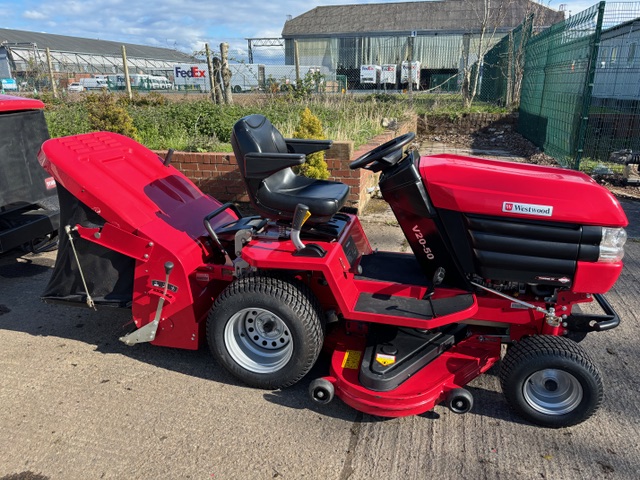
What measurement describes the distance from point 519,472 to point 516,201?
4.26 ft

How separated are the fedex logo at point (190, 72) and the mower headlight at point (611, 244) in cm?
2911

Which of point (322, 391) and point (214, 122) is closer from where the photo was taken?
point (322, 391)

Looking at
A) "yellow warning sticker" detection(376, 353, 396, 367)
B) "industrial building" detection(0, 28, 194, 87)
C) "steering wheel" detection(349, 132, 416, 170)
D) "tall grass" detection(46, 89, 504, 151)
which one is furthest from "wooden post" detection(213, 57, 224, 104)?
"industrial building" detection(0, 28, 194, 87)

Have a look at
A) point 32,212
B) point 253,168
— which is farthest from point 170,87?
point 253,168

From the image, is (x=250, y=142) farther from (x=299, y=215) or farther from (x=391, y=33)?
(x=391, y=33)

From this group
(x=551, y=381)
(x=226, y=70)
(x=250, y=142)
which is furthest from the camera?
(x=226, y=70)

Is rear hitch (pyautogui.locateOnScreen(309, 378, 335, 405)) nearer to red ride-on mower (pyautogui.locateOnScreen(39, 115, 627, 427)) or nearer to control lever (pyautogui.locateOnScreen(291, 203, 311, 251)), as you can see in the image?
red ride-on mower (pyautogui.locateOnScreen(39, 115, 627, 427))

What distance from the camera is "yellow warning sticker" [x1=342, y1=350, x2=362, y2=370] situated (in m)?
2.77

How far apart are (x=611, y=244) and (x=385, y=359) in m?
1.29

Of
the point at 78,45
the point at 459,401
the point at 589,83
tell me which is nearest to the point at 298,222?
the point at 459,401

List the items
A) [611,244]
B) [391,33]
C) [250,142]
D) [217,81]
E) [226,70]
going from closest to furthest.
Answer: [611,244] → [250,142] → [226,70] → [217,81] → [391,33]

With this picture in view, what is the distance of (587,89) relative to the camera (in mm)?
7523

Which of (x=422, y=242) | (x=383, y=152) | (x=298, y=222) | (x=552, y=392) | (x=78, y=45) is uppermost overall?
(x=78, y=45)

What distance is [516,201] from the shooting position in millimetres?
2525
